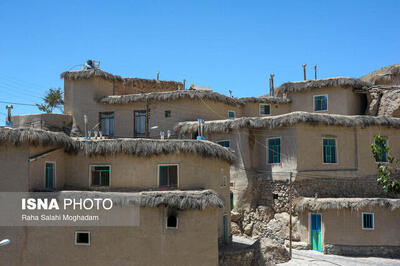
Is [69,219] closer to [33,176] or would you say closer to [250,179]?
[33,176]

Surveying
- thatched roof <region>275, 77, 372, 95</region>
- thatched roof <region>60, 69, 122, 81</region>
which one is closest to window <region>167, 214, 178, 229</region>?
thatched roof <region>60, 69, 122, 81</region>

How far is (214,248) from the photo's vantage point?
1962cm

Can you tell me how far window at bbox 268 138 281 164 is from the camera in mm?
27550

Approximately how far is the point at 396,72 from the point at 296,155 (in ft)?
39.3

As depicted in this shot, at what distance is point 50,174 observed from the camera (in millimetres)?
20484

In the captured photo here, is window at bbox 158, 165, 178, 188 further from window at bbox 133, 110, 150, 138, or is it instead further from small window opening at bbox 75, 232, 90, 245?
window at bbox 133, 110, 150, 138

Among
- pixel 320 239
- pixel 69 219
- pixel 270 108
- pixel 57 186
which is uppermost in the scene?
pixel 270 108

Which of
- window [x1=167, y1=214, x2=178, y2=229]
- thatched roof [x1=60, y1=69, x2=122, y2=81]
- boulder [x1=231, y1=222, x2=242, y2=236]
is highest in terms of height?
thatched roof [x1=60, y1=69, x2=122, y2=81]

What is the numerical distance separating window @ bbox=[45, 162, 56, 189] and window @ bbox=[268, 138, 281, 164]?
42.0 feet

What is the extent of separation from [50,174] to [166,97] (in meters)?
10.5

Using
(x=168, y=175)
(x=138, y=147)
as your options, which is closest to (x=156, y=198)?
(x=168, y=175)

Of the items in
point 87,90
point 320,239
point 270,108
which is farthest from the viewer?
point 270,108

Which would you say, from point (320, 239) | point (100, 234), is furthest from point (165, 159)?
point (320, 239)

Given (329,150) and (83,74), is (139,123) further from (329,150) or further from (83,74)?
(329,150)
